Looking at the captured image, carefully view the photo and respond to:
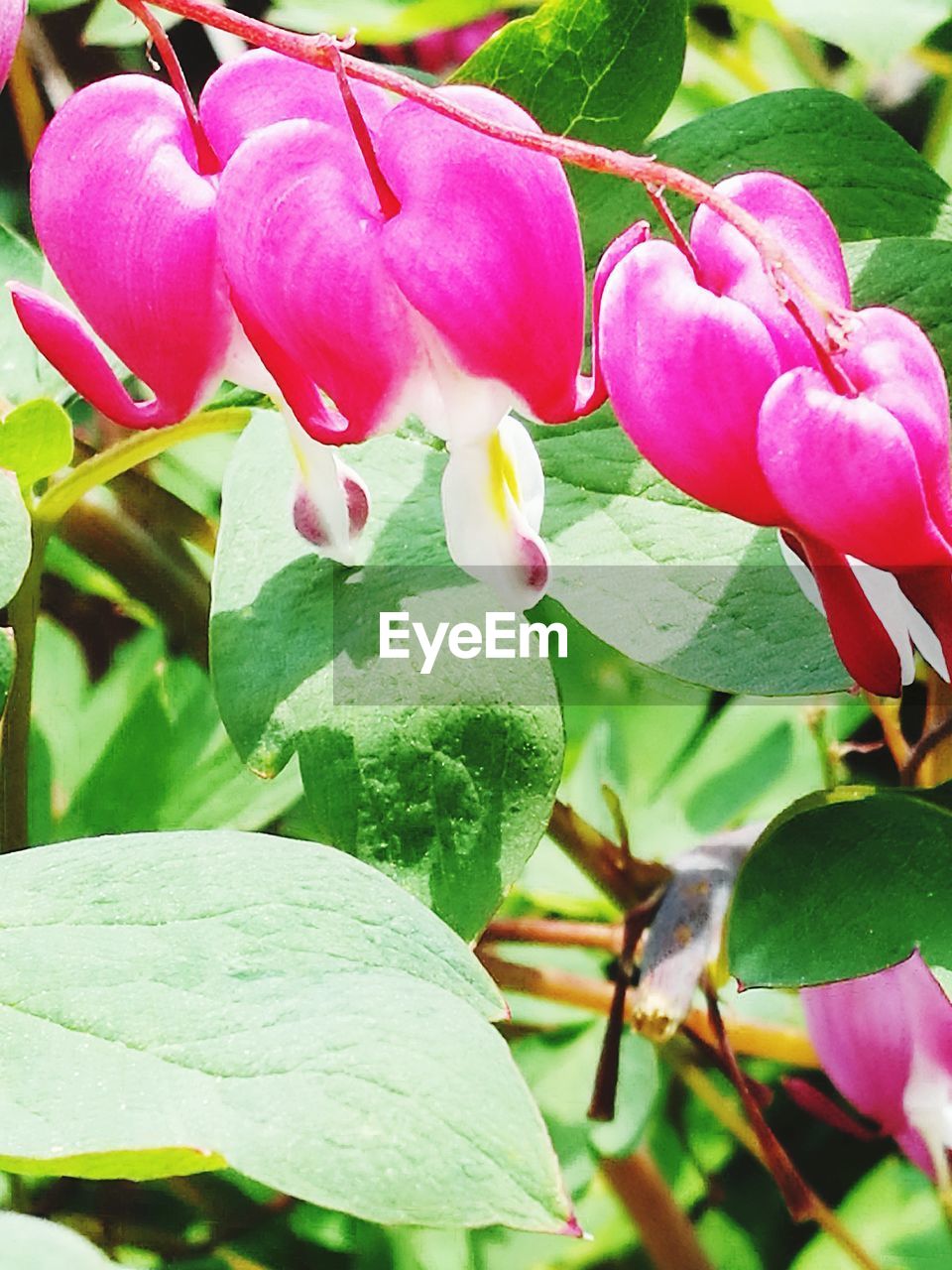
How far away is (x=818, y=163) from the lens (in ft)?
1.87

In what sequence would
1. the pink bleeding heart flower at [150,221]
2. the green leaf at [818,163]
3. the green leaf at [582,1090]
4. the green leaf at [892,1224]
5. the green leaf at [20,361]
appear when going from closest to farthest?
1. the pink bleeding heart flower at [150,221]
2. the green leaf at [818,163]
3. the green leaf at [20,361]
4. the green leaf at [582,1090]
5. the green leaf at [892,1224]

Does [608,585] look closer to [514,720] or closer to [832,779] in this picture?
[514,720]

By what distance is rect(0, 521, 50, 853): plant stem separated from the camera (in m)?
0.60

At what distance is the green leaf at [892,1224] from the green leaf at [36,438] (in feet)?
2.17

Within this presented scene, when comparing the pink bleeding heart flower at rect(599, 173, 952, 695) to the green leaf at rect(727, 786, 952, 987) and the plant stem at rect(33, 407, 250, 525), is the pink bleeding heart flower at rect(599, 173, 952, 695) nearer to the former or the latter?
the green leaf at rect(727, 786, 952, 987)

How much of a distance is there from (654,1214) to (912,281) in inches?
21.7

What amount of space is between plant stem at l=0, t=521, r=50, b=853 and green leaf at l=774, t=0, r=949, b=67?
18.3 inches

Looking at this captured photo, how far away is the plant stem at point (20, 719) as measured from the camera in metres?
0.60

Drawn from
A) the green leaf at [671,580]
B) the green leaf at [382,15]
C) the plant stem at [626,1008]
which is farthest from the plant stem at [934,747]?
the green leaf at [382,15]

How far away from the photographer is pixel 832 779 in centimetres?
70

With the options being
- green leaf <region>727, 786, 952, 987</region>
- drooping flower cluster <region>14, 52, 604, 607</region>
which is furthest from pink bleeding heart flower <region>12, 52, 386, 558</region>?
green leaf <region>727, 786, 952, 987</region>

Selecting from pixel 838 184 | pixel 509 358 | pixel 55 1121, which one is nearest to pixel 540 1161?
pixel 55 1121

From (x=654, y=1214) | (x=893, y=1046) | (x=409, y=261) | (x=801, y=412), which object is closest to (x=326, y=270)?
(x=409, y=261)

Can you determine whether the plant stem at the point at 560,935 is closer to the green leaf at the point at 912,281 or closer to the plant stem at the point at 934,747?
the plant stem at the point at 934,747
